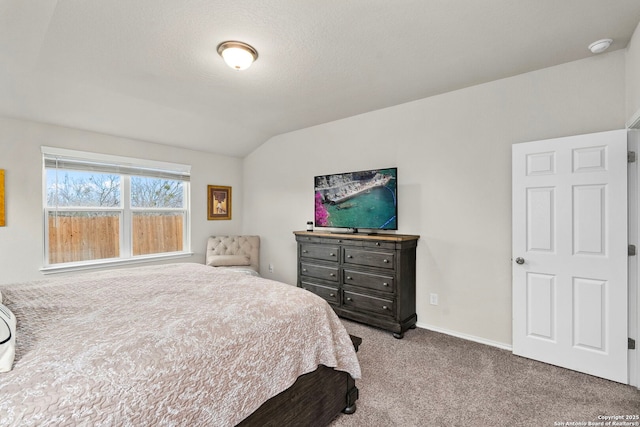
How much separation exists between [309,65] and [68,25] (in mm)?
1750

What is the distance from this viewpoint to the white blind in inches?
139

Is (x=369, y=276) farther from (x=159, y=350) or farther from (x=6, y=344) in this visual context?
(x=6, y=344)

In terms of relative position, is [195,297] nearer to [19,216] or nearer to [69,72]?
[69,72]

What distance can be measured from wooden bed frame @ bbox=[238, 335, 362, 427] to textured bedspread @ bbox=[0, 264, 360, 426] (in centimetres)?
7

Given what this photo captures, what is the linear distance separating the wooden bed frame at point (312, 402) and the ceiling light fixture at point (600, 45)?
9.31ft

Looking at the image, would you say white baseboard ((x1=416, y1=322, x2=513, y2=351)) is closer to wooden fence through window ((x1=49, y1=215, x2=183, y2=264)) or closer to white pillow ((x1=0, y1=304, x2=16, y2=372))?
white pillow ((x1=0, y1=304, x2=16, y2=372))

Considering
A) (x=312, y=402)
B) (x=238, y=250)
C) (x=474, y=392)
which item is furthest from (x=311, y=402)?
(x=238, y=250)

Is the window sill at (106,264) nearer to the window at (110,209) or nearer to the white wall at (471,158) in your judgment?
the window at (110,209)

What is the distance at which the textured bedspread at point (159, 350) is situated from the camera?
0.88 m

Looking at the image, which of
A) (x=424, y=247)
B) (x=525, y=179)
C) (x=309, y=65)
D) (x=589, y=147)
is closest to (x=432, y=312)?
(x=424, y=247)

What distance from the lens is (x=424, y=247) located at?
3336 millimetres

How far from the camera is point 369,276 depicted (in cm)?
329

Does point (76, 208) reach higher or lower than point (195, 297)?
higher

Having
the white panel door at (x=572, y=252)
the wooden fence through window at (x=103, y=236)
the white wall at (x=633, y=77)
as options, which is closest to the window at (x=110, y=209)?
the wooden fence through window at (x=103, y=236)
